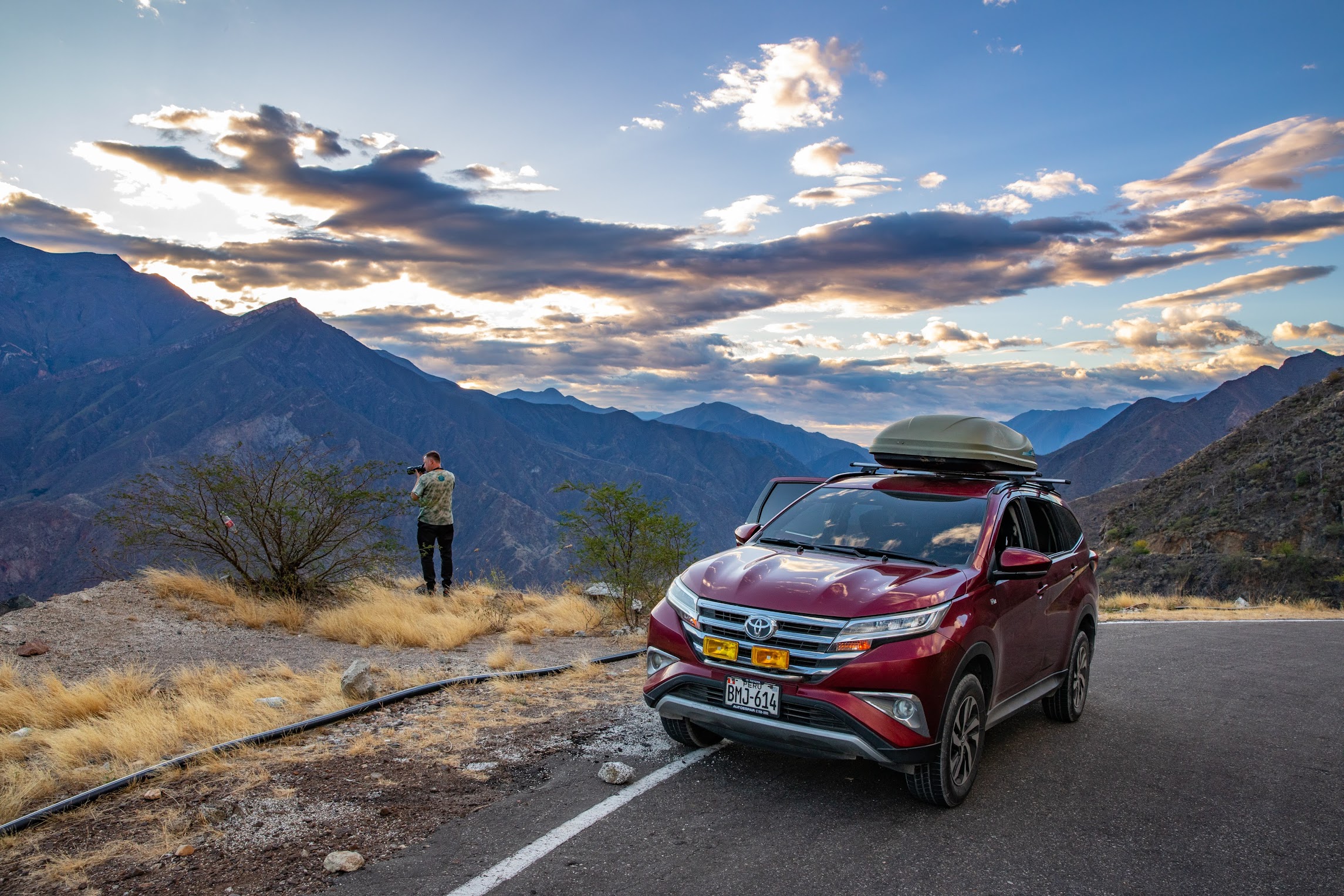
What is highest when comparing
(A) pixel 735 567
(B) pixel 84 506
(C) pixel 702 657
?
(A) pixel 735 567

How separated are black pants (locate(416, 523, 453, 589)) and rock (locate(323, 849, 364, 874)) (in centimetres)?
887

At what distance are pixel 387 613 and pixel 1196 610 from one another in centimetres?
1459

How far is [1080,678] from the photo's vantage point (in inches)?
264

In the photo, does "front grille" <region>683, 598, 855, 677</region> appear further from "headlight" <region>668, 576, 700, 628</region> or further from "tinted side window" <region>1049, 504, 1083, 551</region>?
"tinted side window" <region>1049, 504, 1083, 551</region>

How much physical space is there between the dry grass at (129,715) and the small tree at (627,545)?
5.59m

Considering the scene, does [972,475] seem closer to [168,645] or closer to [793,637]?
[793,637]

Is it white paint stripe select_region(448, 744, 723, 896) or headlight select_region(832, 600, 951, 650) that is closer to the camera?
white paint stripe select_region(448, 744, 723, 896)

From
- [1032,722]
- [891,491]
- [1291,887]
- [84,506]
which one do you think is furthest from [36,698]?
[84,506]

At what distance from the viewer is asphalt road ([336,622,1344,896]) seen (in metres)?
3.73

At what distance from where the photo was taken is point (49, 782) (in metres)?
4.86

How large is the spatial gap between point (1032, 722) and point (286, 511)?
33.8ft

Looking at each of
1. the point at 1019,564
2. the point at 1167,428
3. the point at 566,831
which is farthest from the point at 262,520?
the point at 1167,428

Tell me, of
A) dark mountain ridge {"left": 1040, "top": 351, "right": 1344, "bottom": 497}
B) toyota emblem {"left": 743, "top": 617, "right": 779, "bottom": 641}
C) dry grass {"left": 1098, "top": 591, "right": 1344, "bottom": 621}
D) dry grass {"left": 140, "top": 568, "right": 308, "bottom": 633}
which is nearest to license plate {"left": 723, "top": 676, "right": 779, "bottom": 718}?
toyota emblem {"left": 743, "top": 617, "right": 779, "bottom": 641}

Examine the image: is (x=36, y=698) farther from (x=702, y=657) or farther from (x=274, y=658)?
(x=702, y=657)
